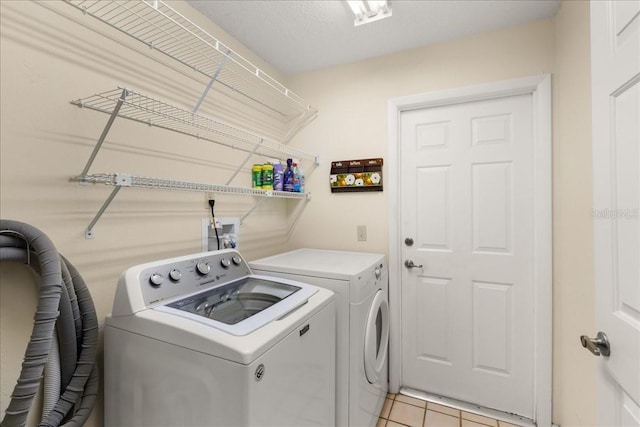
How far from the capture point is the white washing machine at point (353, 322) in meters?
1.48

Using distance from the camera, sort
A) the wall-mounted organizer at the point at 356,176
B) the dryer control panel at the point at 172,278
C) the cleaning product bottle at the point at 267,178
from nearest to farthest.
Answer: the dryer control panel at the point at 172,278
the cleaning product bottle at the point at 267,178
the wall-mounted organizer at the point at 356,176

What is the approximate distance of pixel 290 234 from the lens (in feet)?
8.28

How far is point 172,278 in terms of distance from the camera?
1218 mm

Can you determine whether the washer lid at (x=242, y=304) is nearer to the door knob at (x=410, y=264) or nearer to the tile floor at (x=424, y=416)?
the door knob at (x=410, y=264)

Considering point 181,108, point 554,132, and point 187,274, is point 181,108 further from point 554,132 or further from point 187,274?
point 554,132

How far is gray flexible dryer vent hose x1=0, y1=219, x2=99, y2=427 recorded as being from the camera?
844mm

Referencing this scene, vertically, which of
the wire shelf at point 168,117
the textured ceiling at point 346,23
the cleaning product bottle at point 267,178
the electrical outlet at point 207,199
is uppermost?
the textured ceiling at point 346,23

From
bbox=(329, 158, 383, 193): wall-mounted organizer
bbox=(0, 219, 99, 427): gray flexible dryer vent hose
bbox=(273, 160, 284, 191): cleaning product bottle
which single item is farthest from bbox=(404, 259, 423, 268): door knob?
bbox=(0, 219, 99, 427): gray flexible dryer vent hose

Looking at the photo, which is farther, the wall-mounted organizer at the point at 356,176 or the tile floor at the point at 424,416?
the wall-mounted organizer at the point at 356,176

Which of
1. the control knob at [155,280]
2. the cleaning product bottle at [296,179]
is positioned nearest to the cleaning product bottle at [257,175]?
the cleaning product bottle at [296,179]

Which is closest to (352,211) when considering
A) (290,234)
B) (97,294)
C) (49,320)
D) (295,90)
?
(290,234)

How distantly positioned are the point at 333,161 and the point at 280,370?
5.63ft

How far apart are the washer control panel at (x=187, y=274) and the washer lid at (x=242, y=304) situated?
0.05 metres

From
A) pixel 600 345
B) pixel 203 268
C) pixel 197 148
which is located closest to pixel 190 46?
pixel 197 148
